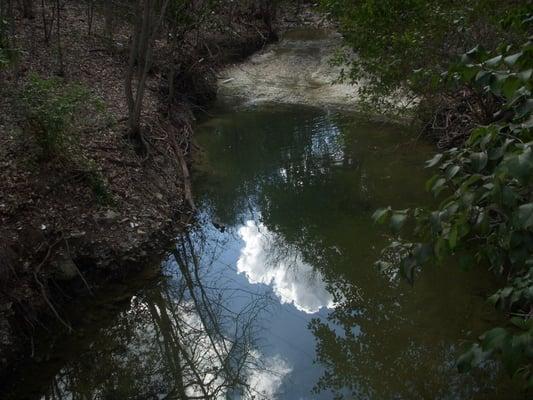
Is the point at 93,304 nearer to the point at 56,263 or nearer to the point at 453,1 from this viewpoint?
the point at 56,263

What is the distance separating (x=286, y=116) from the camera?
15.1 meters

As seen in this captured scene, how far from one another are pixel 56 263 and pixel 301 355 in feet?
10.2

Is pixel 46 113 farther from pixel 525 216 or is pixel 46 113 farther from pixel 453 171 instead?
pixel 525 216

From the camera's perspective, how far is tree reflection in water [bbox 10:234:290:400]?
555 centimetres

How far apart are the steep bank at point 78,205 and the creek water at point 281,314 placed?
33cm

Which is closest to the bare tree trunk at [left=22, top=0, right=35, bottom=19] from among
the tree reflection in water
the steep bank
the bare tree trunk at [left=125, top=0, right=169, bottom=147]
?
the steep bank

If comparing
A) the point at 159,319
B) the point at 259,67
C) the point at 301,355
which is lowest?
the point at 301,355

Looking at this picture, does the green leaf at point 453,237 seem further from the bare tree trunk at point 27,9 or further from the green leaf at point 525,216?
the bare tree trunk at point 27,9

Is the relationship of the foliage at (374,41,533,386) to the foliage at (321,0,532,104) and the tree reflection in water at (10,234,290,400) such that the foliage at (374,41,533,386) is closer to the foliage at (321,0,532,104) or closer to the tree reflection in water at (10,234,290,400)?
the tree reflection in water at (10,234,290,400)

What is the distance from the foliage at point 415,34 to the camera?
8008mm

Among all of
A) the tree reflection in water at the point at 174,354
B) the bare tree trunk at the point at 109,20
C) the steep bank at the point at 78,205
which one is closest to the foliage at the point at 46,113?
the steep bank at the point at 78,205

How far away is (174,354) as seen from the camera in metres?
6.24

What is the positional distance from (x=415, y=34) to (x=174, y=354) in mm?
5784

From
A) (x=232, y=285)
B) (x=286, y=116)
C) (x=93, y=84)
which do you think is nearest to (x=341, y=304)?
(x=232, y=285)
